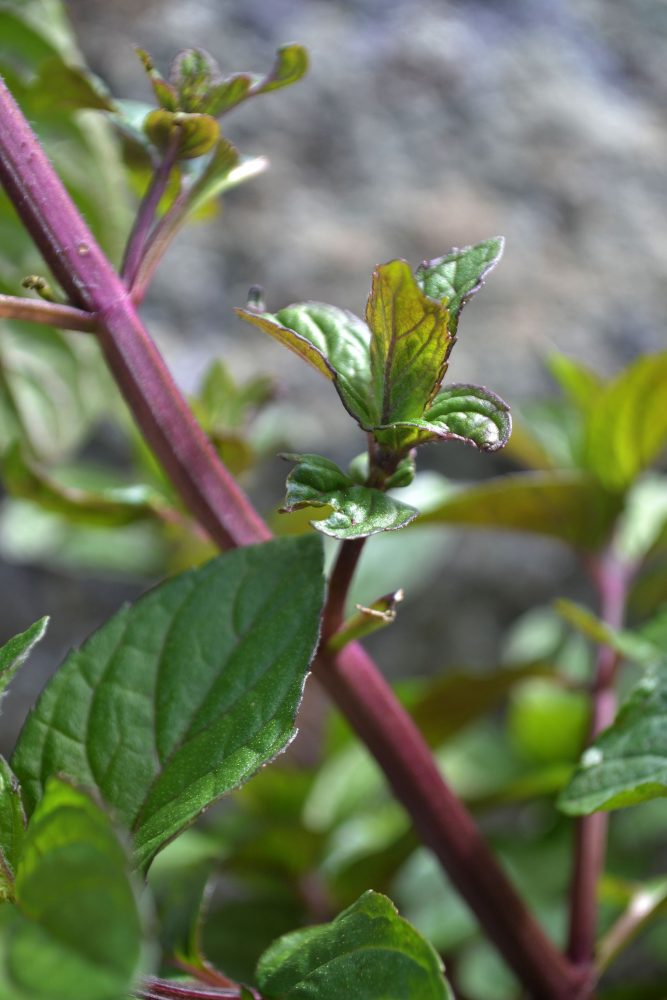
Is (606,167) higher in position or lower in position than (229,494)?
lower

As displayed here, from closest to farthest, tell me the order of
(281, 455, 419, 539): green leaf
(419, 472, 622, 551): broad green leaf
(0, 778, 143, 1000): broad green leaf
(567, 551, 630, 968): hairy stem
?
(0, 778, 143, 1000): broad green leaf → (281, 455, 419, 539): green leaf → (567, 551, 630, 968): hairy stem → (419, 472, 622, 551): broad green leaf

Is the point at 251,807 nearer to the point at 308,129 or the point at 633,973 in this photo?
the point at 633,973

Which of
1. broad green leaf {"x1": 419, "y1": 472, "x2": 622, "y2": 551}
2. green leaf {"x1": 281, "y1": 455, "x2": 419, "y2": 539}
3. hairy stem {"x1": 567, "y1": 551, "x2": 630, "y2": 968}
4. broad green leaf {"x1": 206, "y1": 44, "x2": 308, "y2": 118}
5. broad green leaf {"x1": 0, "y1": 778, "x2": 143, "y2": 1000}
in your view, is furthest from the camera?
broad green leaf {"x1": 419, "y1": 472, "x2": 622, "y2": 551}

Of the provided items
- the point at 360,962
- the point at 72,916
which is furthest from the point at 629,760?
the point at 72,916

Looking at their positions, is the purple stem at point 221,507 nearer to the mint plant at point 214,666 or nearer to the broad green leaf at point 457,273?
the mint plant at point 214,666

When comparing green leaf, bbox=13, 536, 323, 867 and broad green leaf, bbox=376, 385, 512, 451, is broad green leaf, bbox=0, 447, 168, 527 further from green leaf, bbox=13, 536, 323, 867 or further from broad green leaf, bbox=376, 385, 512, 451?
broad green leaf, bbox=376, 385, 512, 451

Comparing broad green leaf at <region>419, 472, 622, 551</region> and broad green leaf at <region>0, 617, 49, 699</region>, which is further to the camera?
broad green leaf at <region>419, 472, 622, 551</region>

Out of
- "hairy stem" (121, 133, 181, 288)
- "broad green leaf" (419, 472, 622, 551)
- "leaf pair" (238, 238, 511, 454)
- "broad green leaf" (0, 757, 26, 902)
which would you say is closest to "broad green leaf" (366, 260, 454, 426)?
"leaf pair" (238, 238, 511, 454)

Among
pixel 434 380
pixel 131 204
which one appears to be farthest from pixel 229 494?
pixel 131 204
